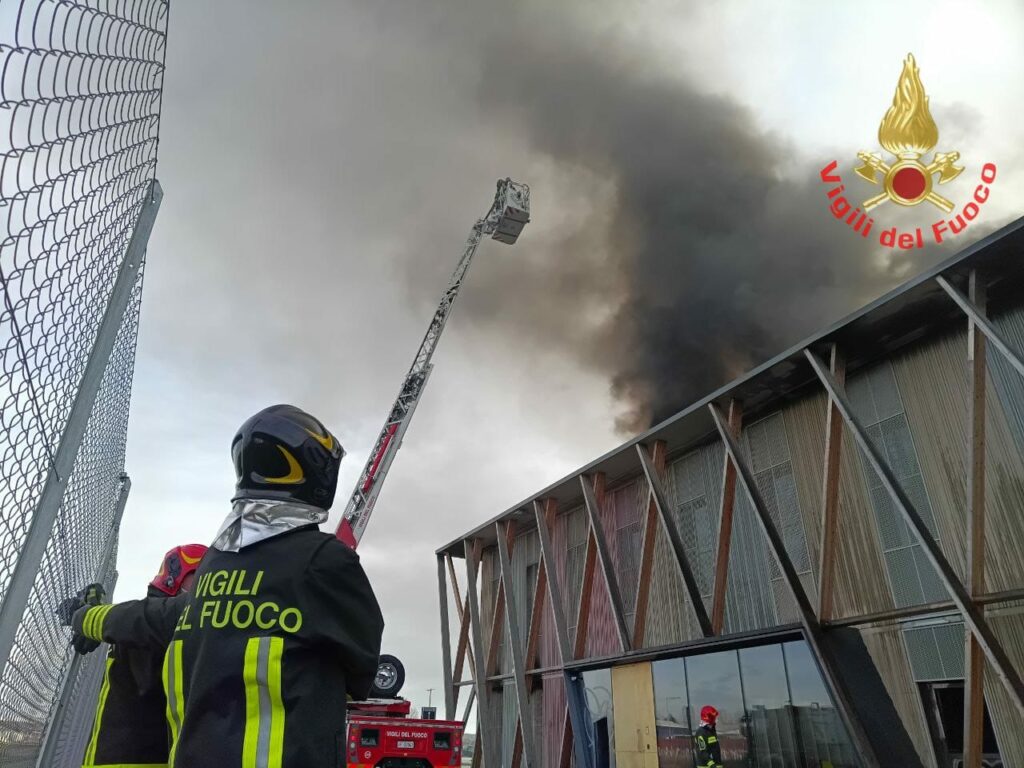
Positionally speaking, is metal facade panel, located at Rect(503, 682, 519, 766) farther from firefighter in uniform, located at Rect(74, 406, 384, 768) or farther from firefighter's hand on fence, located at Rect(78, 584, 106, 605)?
firefighter in uniform, located at Rect(74, 406, 384, 768)

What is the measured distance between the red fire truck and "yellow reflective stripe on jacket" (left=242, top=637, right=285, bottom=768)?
8.64 m

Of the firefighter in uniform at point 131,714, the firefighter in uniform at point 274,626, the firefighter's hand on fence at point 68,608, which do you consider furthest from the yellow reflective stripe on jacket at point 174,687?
the firefighter's hand on fence at point 68,608

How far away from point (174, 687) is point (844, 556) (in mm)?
8885

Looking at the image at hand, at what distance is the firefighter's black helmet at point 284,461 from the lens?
2.38 m

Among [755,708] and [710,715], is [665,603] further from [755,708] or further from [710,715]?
[755,708]

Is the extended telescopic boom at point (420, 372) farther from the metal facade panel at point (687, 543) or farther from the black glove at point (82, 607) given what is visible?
the black glove at point (82, 607)

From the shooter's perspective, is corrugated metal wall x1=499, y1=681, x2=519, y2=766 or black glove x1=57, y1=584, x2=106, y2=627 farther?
corrugated metal wall x1=499, y1=681, x2=519, y2=766

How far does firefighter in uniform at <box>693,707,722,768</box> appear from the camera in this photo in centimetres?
820

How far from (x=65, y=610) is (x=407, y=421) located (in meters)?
17.6

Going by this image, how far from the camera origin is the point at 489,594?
1817cm

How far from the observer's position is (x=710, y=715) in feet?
29.3

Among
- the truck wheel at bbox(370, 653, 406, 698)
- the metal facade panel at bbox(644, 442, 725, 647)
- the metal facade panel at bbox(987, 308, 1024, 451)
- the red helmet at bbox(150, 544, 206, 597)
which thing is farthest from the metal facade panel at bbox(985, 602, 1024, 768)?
the truck wheel at bbox(370, 653, 406, 698)

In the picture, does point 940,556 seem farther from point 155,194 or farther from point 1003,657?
point 155,194

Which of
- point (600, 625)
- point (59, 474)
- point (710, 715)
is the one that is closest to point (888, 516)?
point (710, 715)
